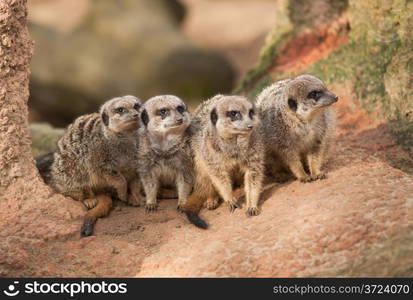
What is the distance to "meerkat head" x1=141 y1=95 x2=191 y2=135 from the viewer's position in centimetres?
463

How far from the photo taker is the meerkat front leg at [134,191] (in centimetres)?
492

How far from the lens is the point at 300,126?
4582mm

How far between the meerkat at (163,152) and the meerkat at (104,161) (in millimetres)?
150

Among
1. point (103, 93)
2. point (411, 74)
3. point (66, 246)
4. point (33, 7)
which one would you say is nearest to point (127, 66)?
point (103, 93)

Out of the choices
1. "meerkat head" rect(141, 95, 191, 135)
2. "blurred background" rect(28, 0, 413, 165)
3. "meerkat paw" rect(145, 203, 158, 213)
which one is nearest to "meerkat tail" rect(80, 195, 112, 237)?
"meerkat paw" rect(145, 203, 158, 213)

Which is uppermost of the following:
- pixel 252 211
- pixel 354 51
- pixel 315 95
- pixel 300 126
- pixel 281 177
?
pixel 354 51

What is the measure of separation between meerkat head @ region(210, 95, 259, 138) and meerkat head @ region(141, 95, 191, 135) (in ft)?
0.97

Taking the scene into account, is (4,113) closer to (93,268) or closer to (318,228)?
(93,268)

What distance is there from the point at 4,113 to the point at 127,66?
8940mm

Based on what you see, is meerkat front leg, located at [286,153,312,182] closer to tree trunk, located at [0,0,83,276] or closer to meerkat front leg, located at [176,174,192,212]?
meerkat front leg, located at [176,174,192,212]

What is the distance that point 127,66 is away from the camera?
1314 centimetres

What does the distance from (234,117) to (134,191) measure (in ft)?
3.49

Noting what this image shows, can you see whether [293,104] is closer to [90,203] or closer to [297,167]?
[297,167]

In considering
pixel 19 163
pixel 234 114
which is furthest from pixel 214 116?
pixel 19 163
